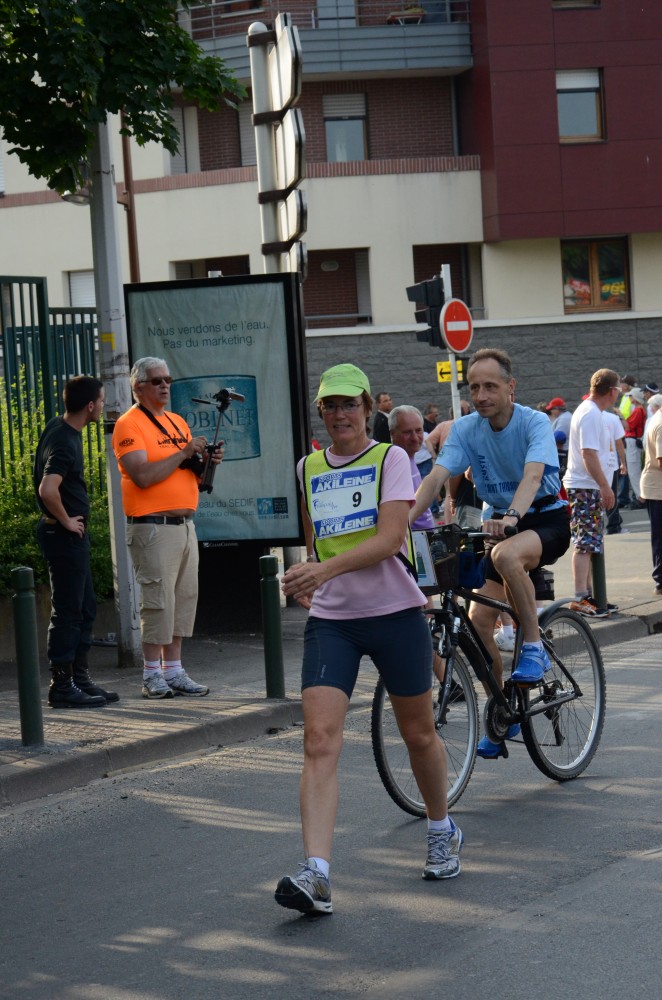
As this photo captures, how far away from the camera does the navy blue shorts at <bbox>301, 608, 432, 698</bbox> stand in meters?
5.00

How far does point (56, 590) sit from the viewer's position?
8836 millimetres

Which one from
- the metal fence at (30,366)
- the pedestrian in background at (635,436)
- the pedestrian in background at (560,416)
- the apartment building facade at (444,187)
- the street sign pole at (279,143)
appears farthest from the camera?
the apartment building facade at (444,187)

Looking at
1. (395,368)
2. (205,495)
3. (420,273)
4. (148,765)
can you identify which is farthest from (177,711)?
(420,273)

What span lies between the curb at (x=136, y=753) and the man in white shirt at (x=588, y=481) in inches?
154

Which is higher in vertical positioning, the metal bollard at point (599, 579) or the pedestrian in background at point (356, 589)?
the pedestrian in background at point (356, 589)

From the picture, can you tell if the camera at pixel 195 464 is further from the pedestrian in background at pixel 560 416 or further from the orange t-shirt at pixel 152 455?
the pedestrian in background at pixel 560 416

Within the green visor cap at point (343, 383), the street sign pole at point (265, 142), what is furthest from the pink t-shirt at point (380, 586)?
the street sign pole at point (265, 142)

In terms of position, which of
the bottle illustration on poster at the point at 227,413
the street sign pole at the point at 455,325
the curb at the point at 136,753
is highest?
the street sign pole at the point at 455,325

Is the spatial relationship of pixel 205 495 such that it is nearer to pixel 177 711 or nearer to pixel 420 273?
pixel 177 711

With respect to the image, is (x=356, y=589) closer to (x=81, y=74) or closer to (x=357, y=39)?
(x=81, y=74)

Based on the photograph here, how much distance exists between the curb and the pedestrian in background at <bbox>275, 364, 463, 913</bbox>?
236cm

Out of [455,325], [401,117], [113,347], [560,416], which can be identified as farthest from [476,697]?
[401,117]

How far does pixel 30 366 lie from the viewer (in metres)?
11.6

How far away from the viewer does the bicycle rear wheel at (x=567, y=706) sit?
663cm
